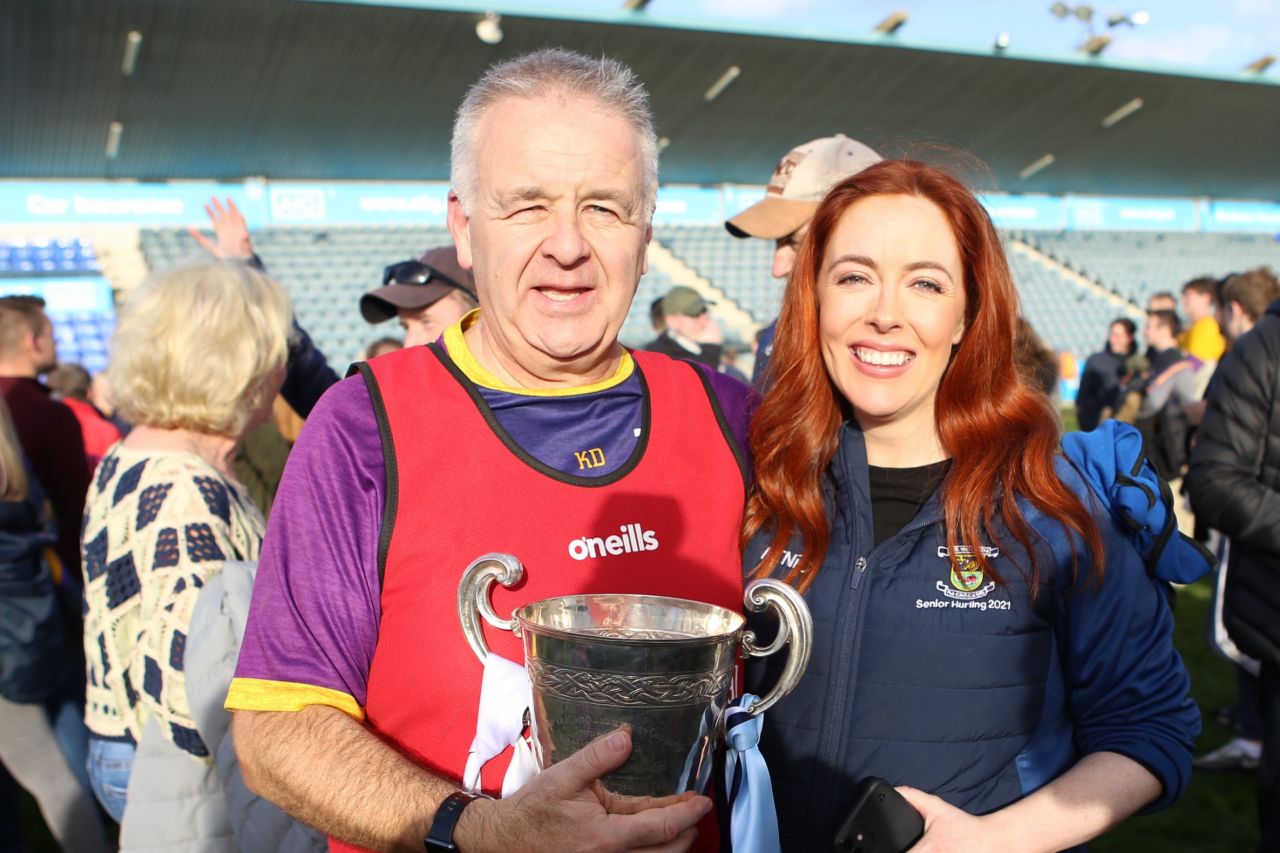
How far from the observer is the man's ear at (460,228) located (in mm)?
1677

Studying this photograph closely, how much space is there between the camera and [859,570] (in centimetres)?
170

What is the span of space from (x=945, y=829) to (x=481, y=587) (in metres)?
0.78

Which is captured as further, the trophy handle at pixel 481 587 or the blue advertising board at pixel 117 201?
the blue advertising board at pixel 117 201

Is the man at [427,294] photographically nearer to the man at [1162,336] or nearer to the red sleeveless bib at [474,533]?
the red sleeveless bib at [474,533]

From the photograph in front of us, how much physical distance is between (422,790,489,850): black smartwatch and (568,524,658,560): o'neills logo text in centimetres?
38

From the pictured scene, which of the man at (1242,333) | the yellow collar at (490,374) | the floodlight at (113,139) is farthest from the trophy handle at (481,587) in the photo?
the floodlight at (113,139)

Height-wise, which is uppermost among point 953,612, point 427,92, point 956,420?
point 427,92

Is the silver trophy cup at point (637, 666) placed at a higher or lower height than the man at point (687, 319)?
lower

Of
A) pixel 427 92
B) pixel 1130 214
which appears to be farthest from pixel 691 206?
pixel 1130 214

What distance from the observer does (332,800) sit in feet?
4.30

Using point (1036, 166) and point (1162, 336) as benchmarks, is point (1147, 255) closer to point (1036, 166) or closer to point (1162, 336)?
point (1036, 166)

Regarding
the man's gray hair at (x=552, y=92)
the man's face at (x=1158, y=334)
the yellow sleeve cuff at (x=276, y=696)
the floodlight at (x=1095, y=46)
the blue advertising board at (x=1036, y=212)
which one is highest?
the floodlight at (x=1095, y=46)

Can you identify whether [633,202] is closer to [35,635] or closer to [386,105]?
[35,635]

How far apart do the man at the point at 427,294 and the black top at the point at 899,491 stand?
2.06 m
